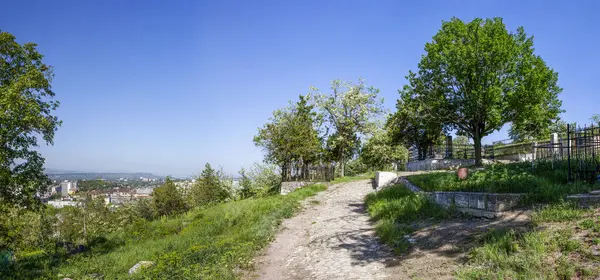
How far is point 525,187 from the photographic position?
9555 mm

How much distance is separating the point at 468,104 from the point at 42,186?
27.3 metres

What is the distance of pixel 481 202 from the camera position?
9.42 m

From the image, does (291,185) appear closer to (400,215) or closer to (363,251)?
(400,215)

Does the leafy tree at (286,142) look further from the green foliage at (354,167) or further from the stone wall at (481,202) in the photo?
the green foliage at (354,167)

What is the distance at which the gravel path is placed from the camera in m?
7.71

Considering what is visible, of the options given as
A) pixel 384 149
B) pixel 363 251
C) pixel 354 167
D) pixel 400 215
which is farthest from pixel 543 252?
pixel 354 167

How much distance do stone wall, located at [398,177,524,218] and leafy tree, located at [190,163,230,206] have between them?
27.0m

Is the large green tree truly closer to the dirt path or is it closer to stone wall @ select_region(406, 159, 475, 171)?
stone wall @ select_region(406, 159, 475, 171)

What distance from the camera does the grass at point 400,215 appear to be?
9.08m

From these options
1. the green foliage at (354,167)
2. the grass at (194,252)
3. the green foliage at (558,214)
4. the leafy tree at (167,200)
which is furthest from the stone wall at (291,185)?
the green foliage at (354,167)

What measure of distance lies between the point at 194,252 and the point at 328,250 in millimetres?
4028

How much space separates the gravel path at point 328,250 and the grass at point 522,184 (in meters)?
3.26

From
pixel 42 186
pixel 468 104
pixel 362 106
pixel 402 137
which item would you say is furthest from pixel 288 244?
pixel 402 137

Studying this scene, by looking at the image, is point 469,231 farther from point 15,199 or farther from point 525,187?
point 15,199
